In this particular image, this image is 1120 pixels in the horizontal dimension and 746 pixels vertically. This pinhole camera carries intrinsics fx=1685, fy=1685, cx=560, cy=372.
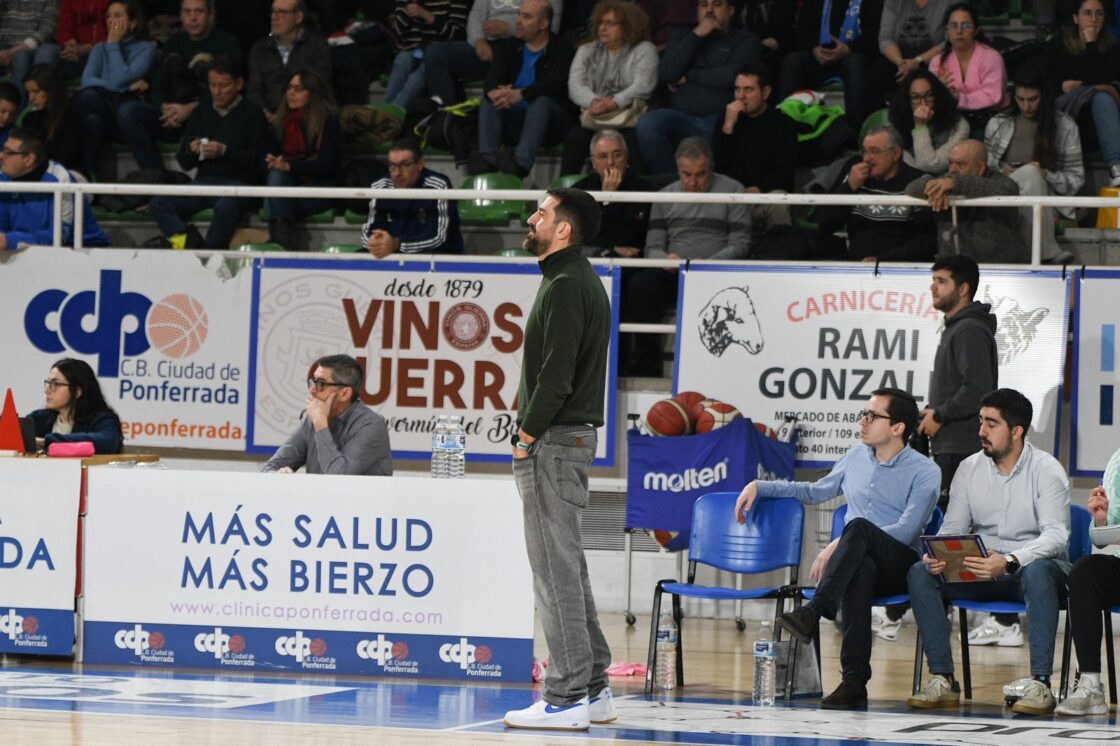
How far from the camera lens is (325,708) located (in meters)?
6.77

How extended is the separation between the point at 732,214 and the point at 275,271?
116 inches

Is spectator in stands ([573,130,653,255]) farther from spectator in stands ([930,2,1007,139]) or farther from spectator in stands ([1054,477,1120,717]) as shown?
spectator in stands ([1054,477,1120,717])

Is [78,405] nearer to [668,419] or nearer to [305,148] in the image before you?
[668,419]

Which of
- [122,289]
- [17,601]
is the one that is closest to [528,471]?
[17,601]

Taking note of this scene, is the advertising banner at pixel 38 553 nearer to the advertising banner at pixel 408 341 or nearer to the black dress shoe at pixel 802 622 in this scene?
the advertising banner at pixel 408 341

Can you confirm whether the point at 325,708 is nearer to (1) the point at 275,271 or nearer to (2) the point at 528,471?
(2) the point at 528,471

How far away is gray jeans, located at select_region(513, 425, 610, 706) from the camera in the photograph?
635cm

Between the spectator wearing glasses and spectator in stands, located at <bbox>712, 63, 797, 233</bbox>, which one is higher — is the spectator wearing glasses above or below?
below

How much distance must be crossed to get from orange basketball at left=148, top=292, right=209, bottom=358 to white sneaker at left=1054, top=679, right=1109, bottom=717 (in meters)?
5.96

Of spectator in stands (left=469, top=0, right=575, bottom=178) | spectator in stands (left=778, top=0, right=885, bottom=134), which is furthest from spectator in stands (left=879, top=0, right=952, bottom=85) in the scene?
spectator in stands (left=469, top=0, right=575, bottom=178)

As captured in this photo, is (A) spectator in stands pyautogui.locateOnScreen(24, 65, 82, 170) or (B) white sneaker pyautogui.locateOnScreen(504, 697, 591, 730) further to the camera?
(A) spectator in stands pyautogui.locateOnScreen(24, 65, 82, 170)

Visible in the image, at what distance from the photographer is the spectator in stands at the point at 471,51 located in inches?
522

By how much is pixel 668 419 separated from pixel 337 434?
Result: 8.03ft

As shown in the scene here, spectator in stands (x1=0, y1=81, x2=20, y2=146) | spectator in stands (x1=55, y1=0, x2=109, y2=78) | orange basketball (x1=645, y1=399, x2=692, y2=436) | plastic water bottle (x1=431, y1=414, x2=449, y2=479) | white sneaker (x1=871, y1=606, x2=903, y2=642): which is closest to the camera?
plastic water bottle (x1=431, y1=414, x2=449, y2=479)
